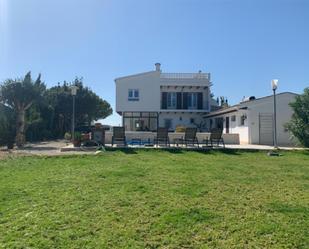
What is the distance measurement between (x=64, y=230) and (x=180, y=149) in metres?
12.2

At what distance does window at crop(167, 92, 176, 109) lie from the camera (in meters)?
37.1

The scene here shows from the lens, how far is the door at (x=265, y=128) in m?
24.8

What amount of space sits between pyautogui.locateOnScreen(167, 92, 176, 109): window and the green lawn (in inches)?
1084

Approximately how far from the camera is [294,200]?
254 inches

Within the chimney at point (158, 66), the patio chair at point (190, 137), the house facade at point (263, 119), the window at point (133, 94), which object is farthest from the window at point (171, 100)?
the patio chair at point (190, 137)

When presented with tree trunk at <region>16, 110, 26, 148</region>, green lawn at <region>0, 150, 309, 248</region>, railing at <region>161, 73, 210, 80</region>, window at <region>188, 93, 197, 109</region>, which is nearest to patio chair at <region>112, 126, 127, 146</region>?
tree trunk at <region>16, 110, 26, 148</region>

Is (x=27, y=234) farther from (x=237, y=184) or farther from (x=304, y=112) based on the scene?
(x=304, y=112)

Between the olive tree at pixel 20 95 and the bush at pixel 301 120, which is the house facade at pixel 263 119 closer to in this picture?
the bush at pixel 301 120

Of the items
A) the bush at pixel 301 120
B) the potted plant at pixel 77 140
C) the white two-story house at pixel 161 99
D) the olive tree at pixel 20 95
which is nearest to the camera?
the bush at pixel 301 120

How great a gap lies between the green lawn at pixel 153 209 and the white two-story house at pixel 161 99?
1047 inches

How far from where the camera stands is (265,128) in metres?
24.8

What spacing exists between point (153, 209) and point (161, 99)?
31586 millimetres

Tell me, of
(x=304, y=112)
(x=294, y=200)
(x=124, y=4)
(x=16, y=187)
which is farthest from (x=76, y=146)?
(x=294, y=200)

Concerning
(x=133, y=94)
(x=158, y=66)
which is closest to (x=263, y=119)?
(x=133, y=94)
